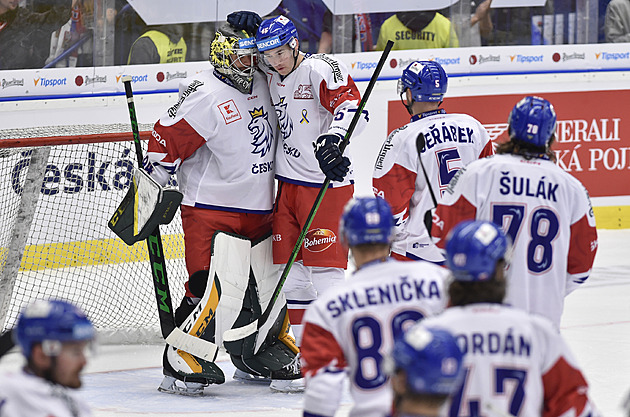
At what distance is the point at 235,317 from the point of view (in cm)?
397

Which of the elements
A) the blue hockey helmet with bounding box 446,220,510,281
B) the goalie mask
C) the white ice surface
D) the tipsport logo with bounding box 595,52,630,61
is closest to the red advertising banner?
the tipsport logo with bounding box 595,52,630,61

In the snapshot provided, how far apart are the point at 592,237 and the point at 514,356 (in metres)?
0.97

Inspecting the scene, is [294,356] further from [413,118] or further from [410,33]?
[410,33]

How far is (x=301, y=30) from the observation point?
7.20 metres

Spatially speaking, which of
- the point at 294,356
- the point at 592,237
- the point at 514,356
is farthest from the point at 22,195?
the point at 514,356

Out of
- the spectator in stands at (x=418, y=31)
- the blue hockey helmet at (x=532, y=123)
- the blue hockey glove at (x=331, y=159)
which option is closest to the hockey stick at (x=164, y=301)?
the blue hockey glove at (x=331, y=159)

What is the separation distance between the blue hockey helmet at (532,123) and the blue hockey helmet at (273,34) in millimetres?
1243

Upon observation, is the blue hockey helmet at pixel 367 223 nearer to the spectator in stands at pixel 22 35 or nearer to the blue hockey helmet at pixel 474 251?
the blue hockey helmet at pixel 474 251

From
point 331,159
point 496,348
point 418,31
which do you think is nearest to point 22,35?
point 418,31

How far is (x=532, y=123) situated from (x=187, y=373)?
1707mm

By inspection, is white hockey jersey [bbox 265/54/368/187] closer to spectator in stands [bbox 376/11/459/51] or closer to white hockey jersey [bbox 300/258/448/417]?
white hockey jersey [bbox 300/258/448/417]

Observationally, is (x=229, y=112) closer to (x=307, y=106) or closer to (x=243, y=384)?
(x=307, y=106)

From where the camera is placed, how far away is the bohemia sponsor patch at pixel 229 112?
3.88 meters

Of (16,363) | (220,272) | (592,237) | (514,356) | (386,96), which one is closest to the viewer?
(514,356)
